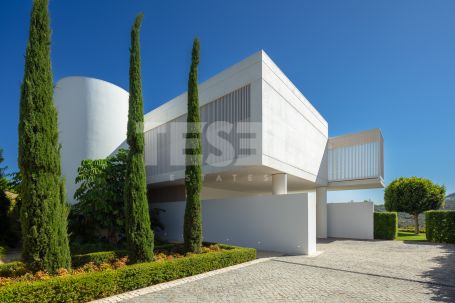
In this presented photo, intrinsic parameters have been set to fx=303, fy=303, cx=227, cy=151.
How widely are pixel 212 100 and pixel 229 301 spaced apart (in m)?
10.7

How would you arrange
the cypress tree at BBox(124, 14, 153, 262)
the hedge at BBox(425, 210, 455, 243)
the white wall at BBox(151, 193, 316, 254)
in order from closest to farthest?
the cypress tree at BBox(124, 14, 153, 262)
the white wall at BBox(151, 193, 316, 254)
the hedge at BBox(425, 210, 455, 243)

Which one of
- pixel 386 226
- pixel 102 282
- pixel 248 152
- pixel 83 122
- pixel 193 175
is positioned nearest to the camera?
pixel 102 282

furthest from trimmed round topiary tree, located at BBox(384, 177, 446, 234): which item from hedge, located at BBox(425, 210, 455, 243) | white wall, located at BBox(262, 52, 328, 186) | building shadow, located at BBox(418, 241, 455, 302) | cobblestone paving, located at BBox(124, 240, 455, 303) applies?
cobblestone paving, located at BBox(124, 240, 455, 303)

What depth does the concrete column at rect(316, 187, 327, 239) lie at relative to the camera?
2240 centimetres

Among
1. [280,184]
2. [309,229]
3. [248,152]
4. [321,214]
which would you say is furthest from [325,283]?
[321,214]

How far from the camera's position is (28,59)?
25.8ft

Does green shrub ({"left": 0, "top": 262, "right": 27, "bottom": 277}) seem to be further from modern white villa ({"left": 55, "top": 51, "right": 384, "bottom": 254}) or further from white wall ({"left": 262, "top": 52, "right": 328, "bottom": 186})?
white wall ({"left": 262, "top": 52, "right": 328, "bottom": 186})

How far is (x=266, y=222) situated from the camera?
47.4ft

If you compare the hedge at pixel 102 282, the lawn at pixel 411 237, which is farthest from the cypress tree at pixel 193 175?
the lawn at pixel 411 237

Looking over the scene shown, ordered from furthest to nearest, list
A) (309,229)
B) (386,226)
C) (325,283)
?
(386,226), (309,229), (325,283)

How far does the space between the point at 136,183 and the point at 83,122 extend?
12.3 meters

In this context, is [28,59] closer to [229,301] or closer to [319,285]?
[229,301]

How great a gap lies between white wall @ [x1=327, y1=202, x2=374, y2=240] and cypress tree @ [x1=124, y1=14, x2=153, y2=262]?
17406 millimetres

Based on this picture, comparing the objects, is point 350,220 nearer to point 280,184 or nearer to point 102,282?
point 280,184
